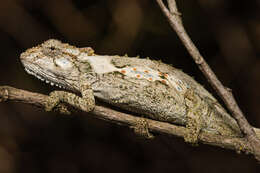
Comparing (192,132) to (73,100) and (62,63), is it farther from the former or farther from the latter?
(62,63)

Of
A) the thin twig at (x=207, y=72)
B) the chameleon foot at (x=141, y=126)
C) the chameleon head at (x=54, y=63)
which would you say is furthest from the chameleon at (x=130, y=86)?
the thin twig at (x=207, y=72)

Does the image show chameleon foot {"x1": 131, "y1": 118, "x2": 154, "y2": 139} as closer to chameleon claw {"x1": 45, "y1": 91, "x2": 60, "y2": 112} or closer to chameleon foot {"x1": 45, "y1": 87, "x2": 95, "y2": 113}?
chameleon foot {"x1": 45, "y1": 87, "x2": 95, "y2": 113}

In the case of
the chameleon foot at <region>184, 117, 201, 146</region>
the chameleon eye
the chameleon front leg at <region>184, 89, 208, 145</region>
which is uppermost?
the chameleon eye

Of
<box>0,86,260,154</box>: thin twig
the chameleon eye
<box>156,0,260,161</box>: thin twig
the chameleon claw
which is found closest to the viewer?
<box>156,0,260,161</box>: thin twig

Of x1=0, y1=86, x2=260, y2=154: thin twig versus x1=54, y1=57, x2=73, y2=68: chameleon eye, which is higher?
x1=54, y1=57, x2=73, y2=68: chameleon eye

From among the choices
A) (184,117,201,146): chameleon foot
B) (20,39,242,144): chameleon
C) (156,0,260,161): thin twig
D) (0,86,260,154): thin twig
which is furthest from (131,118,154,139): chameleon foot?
(156,0,260,161): thin twig

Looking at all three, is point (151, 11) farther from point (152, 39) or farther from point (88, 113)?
point (88, 113)

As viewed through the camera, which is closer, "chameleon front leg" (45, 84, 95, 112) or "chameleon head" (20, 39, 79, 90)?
"chameleon front leg" (45, 84, 95, 112)

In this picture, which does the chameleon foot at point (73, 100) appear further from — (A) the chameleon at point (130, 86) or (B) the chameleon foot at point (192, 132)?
(B) the chameleon foot at point (192, 132)
